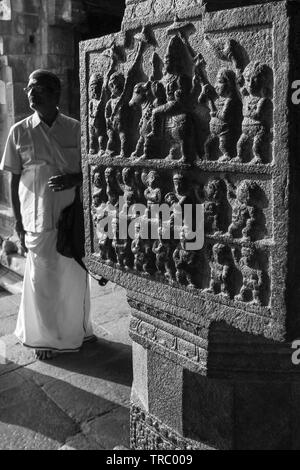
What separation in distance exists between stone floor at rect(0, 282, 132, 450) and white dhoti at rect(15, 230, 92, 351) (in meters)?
0.11

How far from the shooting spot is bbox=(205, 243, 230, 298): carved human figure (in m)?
1.48

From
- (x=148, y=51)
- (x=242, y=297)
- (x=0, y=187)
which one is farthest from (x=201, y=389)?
(x=0, y=187)

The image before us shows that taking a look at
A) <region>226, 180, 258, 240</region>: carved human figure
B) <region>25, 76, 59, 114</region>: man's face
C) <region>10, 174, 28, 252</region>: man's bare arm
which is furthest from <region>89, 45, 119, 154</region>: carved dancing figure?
<region>10, 174, 28, 252</region>: man's bare arm

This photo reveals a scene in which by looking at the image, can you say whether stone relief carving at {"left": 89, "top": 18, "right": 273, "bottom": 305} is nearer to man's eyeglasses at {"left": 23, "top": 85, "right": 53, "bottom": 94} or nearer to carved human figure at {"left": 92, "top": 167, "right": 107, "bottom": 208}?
carved human figure at {"left": 92, "top": 167, "right": 107, "bottom": 208}

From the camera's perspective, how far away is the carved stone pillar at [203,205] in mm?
1316

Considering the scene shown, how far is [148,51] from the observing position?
1586 mm

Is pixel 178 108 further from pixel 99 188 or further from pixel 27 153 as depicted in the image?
pixel 27 153

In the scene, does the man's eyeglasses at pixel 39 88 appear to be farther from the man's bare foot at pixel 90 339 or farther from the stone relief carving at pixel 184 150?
the man's bare foot at pixel 90 339

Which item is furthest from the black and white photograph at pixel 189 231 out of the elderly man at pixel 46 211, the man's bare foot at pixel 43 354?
the man's bare foot at pixel 43 354

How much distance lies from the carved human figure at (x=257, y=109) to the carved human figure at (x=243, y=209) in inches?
3.3

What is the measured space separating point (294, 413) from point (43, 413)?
48.0 inches

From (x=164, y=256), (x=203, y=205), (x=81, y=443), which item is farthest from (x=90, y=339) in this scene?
(x=203, y=205)

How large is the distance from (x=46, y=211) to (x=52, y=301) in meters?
0.57
